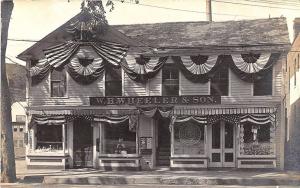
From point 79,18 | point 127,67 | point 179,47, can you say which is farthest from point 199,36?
point 79,18

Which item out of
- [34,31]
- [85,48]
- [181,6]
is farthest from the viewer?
[85,48]

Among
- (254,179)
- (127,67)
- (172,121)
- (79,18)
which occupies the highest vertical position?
(79,18)

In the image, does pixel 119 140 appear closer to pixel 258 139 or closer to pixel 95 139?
pixel 95 139

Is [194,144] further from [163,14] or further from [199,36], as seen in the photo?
[163,14]

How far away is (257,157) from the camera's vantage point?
22.3m

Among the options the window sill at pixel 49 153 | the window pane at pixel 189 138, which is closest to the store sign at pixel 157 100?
the window pane at pixel 189 138

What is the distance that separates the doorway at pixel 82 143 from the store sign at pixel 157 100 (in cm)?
125

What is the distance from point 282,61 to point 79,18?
25.0 feet

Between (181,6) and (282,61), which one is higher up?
(181,6)

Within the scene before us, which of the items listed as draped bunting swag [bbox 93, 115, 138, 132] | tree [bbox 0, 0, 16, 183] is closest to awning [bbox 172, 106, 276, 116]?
draped bunting swag [bbox 93, 115, 138, 132]

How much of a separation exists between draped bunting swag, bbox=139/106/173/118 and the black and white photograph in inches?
1.6

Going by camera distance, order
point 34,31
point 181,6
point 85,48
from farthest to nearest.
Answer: point 85,48 → point 34,31 → point 181,6

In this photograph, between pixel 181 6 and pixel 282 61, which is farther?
pixel 282 61

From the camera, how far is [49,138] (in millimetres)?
23516
